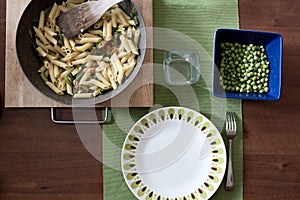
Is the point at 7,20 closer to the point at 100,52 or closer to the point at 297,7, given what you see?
the point at 100,52

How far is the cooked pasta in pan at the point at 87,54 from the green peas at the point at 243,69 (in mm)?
241

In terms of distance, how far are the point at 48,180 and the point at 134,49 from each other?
402 mm

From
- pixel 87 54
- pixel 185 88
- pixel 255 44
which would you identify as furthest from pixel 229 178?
pixel 87 54

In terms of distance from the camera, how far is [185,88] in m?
1.19

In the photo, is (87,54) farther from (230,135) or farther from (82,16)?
(230,135)

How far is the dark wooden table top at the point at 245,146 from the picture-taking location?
116cm

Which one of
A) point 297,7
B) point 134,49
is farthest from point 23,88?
point 297,7

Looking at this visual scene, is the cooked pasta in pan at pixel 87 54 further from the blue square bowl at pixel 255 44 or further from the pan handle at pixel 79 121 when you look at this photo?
the blue square bowl at pixel 255 44

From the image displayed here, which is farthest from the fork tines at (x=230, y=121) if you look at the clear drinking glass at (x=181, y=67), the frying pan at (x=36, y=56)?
the frying pan at (x=36, y=56)

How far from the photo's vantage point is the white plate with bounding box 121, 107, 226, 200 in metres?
1.17

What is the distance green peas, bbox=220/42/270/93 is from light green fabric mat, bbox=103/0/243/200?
44 mm

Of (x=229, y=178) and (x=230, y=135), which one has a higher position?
(x=230, y=135)

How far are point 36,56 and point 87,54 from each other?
0.13m

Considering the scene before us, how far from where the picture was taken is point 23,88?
1127 millimetres
